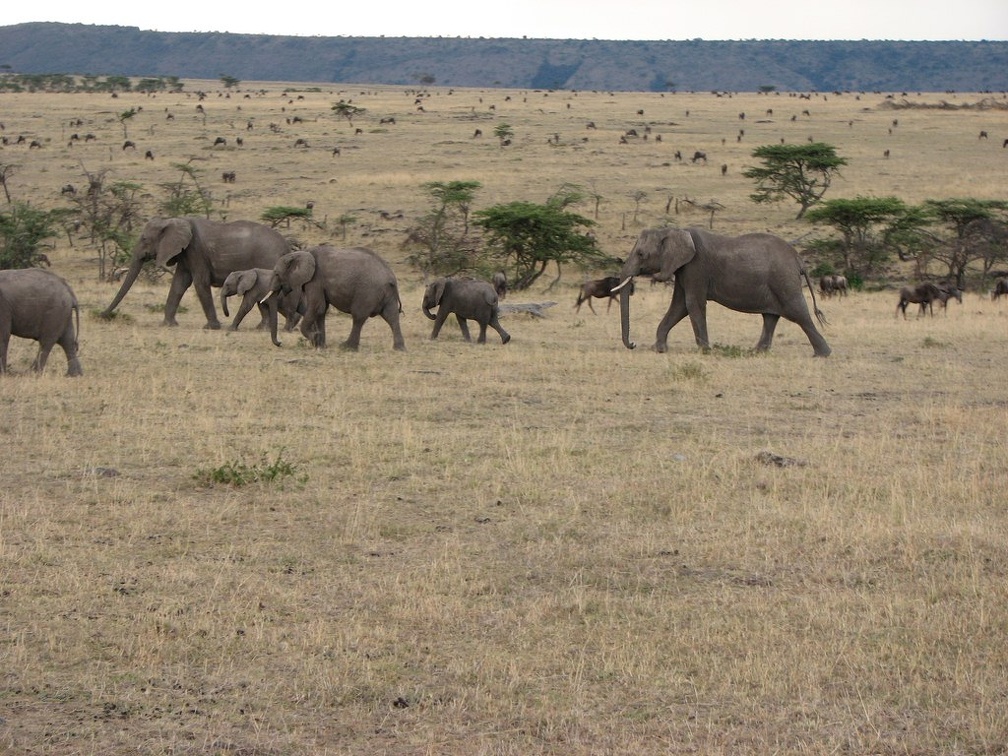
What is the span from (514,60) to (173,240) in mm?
170640

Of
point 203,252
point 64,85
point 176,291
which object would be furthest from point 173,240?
point 64,85

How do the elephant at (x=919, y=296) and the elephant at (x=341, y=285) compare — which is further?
the elephant at (x=919, y=296)

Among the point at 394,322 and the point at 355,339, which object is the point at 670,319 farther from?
the point at 355,339

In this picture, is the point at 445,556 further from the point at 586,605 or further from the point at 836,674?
the point at 836,674

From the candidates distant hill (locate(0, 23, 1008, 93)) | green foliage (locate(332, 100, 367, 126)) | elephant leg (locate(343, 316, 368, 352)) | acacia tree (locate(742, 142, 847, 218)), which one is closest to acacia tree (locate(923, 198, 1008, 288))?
acacia tree (locate(742, 142, 847, 218))

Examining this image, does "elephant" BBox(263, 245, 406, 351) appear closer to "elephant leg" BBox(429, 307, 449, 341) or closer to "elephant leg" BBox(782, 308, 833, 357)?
"elephant leg" BBox(429, 307, 449, 341)

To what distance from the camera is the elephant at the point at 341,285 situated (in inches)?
655

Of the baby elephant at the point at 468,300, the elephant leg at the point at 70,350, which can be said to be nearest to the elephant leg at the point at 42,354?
the elephant leg at the point at 70,350

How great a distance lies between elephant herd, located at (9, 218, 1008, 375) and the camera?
1673 cm

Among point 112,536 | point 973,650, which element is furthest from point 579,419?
point 973,650

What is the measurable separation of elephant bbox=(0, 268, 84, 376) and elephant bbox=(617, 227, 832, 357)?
7.35m

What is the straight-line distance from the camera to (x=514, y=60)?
7259 inches

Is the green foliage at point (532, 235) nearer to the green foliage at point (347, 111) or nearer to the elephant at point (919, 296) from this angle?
the elephant at point (919, 296)

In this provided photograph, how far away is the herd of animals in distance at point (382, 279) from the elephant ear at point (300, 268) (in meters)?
0.01
